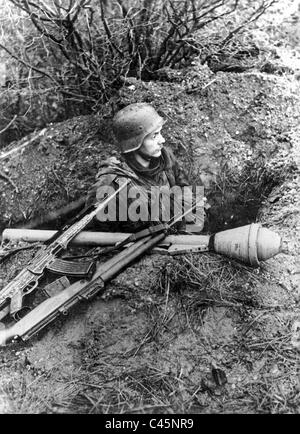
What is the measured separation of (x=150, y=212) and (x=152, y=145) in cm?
46

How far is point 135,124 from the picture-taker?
311cm

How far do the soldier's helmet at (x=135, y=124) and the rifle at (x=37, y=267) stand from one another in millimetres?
273

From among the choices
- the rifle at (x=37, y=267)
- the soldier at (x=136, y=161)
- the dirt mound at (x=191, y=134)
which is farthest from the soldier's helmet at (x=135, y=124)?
the dirt mound at (x=191, y=134)

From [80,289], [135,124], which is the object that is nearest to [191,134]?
[135,124]

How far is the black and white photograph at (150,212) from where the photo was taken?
2.57 meters

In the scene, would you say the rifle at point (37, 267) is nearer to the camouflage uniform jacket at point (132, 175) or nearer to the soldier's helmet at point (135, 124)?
the camouflage uniform jacket at point (132, 175)

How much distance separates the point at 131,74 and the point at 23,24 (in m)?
0.94

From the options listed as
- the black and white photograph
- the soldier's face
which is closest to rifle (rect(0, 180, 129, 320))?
the black and white photograph

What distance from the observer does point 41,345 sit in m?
2.87

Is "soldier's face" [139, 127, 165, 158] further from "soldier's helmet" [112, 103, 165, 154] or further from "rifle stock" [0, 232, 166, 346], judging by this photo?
"rifle stock" [0, 232, 166, 346]

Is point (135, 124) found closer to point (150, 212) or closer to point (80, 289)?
point (150, 212)

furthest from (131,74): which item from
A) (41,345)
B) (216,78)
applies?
(41,345)
